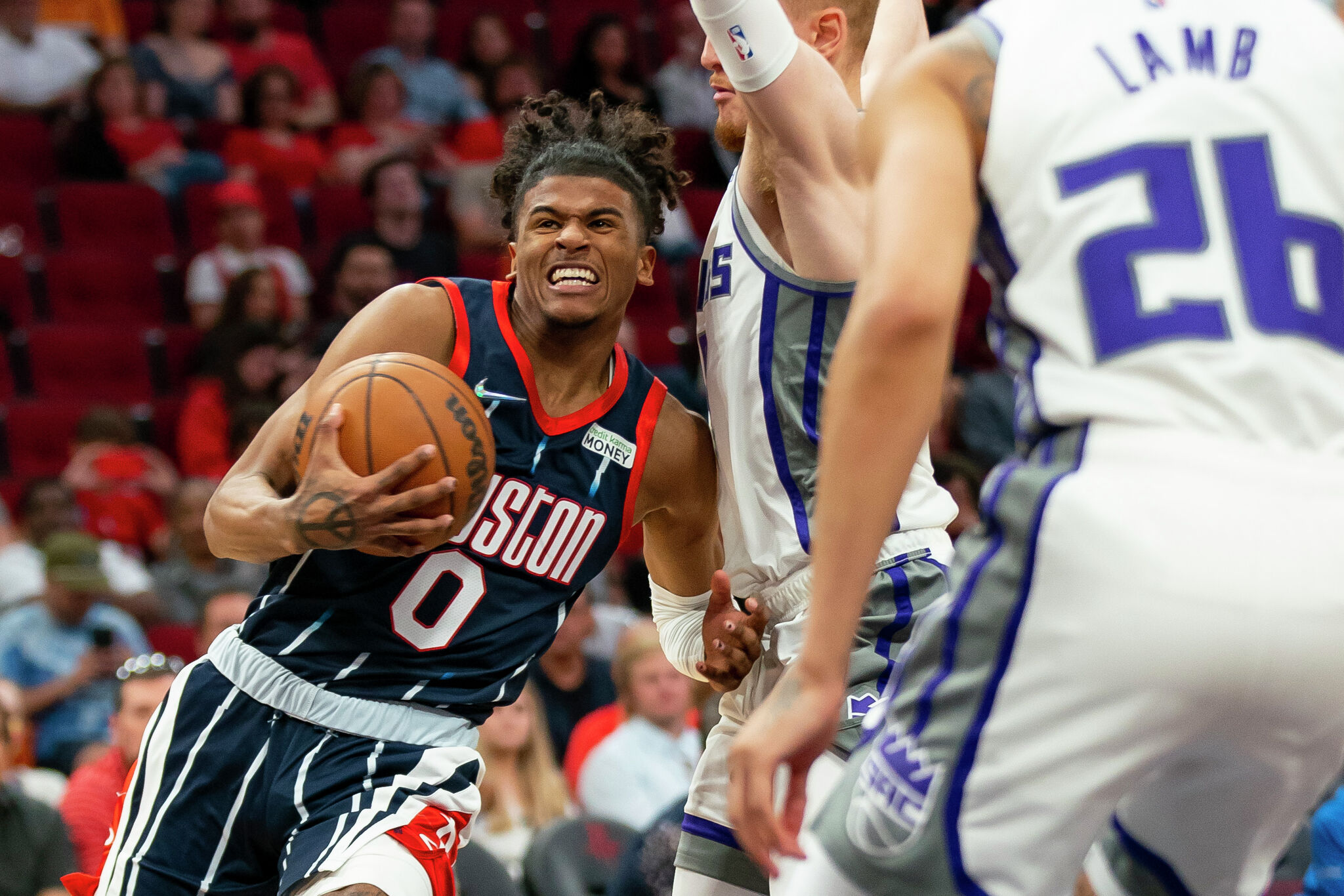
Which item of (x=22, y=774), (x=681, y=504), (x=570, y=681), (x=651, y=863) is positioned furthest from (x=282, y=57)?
(x=681, y=504)

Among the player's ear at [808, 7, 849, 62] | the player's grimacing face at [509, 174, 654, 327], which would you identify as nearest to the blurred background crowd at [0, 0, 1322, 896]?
the player's grimacing face at [509, 174, 654, 327]

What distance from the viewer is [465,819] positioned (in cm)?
316

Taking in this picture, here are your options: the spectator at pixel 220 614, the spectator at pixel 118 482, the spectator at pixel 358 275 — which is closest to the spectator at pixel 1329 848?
the spectator at pixel 220 614

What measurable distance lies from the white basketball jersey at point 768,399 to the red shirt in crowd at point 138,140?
24.1ft

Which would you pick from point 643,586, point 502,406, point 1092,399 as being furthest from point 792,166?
point 643,586

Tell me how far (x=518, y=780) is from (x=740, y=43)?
163 inches

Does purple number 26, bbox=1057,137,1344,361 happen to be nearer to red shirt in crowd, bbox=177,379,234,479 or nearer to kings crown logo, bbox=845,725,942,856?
kings crown logo, bbox=845,725,942,856

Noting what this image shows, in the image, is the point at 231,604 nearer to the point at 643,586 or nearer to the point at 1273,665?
the point at 643,586

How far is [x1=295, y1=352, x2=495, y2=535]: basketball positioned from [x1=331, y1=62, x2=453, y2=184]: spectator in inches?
297

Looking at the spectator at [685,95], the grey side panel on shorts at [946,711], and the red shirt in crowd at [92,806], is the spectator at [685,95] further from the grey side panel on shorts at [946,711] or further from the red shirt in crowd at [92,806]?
the grey side panel on shorts at [946,711]

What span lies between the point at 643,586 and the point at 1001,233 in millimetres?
6747

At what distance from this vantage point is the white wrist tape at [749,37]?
2.78 metres

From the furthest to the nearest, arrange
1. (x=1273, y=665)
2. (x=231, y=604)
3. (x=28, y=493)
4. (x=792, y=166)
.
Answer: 1. (x=28, y=493)
2. (x=231, y=604)
3. (x=792, y=166)
4. (x=1273, y=665)

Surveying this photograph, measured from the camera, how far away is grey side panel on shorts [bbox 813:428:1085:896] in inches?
67.3
